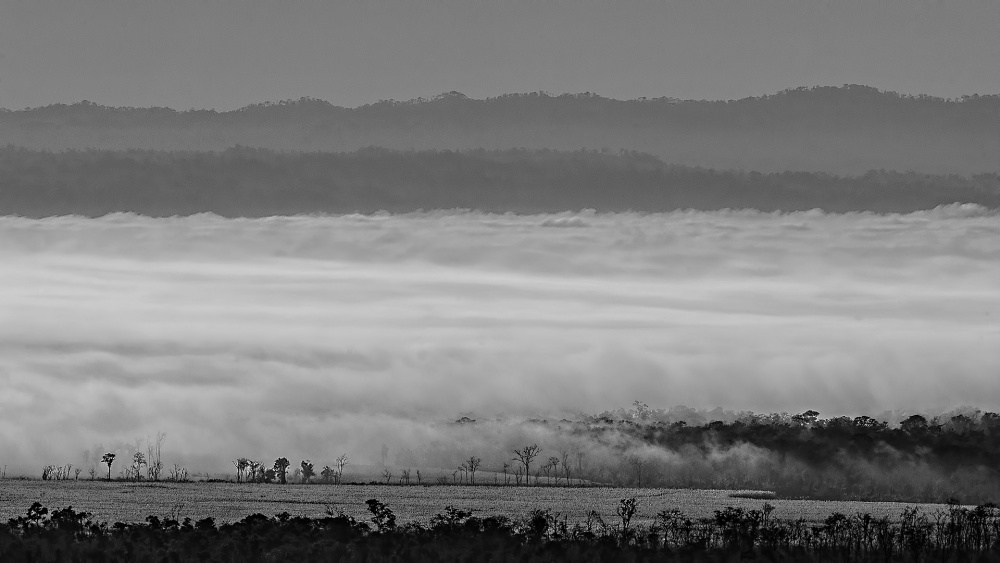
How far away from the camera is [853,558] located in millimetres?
50344

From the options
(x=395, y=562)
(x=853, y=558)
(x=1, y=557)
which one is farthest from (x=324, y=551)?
(x=853, y=558)

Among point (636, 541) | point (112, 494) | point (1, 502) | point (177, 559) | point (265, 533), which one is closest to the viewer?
point (177, 559)

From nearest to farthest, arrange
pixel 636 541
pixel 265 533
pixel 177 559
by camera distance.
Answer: pixel 177 559 < pixel 265 533 < pixel 636 541

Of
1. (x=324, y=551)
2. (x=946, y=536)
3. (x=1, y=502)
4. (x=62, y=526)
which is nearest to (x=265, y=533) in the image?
(x=324, y=551)

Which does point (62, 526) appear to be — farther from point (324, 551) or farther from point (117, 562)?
point (324, 551)

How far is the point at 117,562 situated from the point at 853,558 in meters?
28.3

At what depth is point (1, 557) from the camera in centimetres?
4384

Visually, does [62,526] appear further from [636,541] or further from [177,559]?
[636,541]

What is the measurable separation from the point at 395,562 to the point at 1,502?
87.7 m

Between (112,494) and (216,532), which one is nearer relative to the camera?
(216,532)

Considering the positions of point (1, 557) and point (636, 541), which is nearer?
point (1, 557)

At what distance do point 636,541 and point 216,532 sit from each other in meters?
17.6

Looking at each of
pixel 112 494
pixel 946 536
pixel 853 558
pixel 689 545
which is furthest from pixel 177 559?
pixel 112 494

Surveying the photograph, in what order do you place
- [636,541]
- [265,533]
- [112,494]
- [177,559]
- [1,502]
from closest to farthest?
[177,559]
[265,533]
[636,541]
[1,502]
[112,494]
